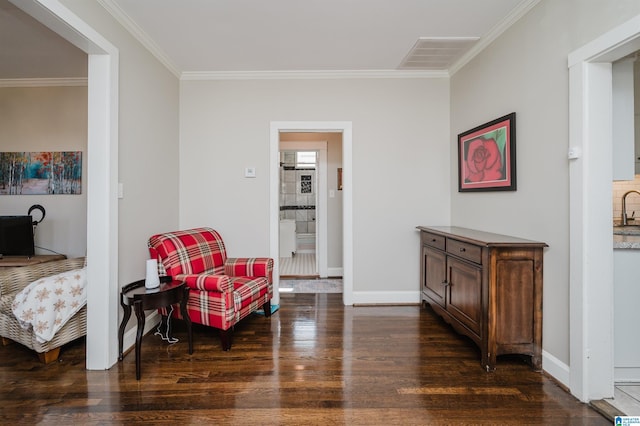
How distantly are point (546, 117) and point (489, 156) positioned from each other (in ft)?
2.15

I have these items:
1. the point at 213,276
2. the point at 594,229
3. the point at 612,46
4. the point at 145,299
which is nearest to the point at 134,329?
the point at 145,299

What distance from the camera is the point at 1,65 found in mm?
3238

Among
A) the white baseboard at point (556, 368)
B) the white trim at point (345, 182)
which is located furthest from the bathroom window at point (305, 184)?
the white baseboard at point (556, 368)

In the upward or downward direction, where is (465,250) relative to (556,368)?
upward

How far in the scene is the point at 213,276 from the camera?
2.50 m

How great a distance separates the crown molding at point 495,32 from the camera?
7.56ft

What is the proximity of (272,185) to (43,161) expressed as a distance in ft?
9.02

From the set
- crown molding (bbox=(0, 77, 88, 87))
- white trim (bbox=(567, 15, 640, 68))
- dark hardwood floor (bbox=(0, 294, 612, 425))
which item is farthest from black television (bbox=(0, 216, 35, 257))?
white trim (bbox=(567, 15, 640, 68))

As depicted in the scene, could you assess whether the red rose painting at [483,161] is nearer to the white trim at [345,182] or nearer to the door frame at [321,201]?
the white trim at [345,182]

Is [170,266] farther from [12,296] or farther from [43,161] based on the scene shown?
[43,161]

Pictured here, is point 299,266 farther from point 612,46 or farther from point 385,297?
point 612,46

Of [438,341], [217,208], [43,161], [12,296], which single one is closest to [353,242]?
[438,341]

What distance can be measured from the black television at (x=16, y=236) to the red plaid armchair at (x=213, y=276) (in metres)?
1.72

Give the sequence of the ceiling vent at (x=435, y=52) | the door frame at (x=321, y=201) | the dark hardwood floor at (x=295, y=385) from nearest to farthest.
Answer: the dark hardwood floor at (x=295, y=385) → the ceiling vent at (x=435, y=52) → the door frame at (x=321, y=201)
